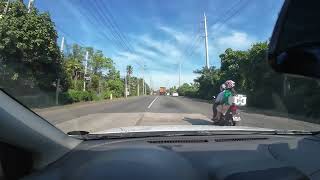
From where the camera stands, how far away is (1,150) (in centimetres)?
302

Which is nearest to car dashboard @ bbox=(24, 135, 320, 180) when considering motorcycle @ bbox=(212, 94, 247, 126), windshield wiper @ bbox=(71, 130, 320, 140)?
windshield wiper @ bbox=(71, 130, 320, 140)

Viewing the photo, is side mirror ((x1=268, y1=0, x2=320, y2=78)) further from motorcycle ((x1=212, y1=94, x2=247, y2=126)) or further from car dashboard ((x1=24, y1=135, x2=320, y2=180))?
motorcycle ((x1=212, y1=94, x2=247, y2=126))

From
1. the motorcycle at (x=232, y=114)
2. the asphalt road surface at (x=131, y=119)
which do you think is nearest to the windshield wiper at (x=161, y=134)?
the asphalt road surface at (x=131, y=119)

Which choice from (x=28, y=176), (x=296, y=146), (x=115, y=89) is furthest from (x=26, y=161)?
(x=115, y=89)

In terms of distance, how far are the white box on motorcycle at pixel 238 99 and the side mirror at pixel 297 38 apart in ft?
35.7

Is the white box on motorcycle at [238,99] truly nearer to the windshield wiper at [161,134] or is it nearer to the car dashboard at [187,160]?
the windshield wiper at [161,134]

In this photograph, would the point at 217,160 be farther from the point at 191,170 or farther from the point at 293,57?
the point at 293,57

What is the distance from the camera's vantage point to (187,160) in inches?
125

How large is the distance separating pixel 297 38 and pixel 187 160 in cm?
179

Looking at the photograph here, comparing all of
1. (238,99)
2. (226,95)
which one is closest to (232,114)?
(238,99)

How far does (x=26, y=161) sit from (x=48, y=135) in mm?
239

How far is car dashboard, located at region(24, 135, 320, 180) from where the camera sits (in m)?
2.87

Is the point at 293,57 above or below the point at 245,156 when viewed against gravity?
above

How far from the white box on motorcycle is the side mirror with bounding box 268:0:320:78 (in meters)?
10.9
